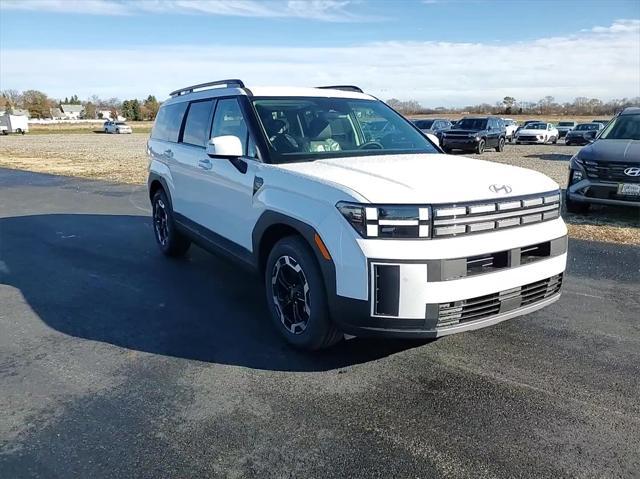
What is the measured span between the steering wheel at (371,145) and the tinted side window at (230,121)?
3.29 feet

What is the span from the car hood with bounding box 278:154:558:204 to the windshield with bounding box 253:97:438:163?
0.86 feet

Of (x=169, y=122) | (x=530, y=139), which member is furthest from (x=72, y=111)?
(x=169, y=122)

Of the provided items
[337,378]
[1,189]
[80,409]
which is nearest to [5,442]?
[80,409]

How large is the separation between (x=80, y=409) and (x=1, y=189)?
39.6 ft

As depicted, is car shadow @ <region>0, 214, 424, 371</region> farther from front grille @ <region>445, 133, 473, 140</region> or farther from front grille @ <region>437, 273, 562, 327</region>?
front grille @ <region>445, 133, 473, 140</region>

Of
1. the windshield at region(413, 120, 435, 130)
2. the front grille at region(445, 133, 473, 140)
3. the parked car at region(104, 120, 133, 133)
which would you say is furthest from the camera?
the parked car at region(104, 120, 133, 133)

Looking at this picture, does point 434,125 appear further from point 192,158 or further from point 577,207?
point 192,158

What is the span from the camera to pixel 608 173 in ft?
26.0

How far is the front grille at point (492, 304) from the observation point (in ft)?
10.0

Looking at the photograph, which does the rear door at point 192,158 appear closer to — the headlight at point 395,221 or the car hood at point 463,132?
the headlight at point 395,221

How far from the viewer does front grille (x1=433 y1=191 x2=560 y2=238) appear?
9.71 ft

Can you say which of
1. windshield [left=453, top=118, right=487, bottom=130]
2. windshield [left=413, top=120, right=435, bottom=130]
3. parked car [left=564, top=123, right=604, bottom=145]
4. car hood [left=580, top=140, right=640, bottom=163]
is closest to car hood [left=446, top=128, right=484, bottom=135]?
windshield [left=453, top=118, right=487, bottom=130]

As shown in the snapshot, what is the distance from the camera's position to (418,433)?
280 centimetres

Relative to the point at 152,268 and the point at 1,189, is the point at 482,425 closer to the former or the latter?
the point at 152,268
